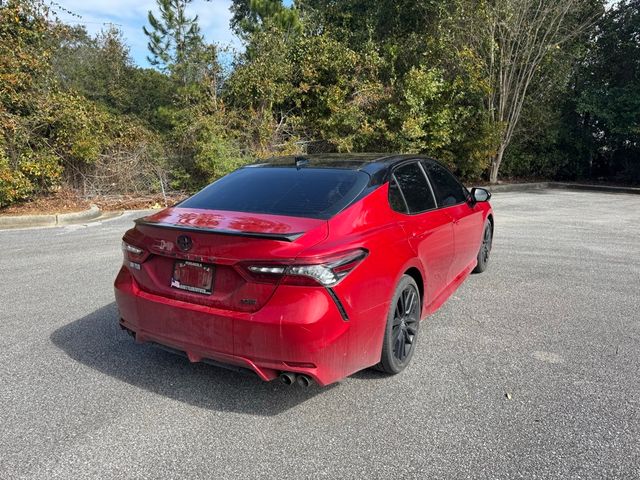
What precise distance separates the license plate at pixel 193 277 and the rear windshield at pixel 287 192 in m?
0.57

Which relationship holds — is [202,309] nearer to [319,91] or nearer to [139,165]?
[139,165]

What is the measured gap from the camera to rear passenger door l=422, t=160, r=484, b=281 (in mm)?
4508

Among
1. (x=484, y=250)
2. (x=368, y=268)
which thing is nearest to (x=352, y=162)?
(x=368, y=268)

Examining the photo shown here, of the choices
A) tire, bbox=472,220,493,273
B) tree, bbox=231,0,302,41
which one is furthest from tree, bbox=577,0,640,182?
tire, bbox=472,220,493,273

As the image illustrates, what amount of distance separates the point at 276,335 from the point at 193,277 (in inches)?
26.0

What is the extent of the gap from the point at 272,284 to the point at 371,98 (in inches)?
529

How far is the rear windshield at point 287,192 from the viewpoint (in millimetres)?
3258

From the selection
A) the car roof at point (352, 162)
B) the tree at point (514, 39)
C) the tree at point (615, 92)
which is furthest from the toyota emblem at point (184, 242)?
the tree at point (615, 92)

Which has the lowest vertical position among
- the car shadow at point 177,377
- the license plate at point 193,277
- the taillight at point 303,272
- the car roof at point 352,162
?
the car shadow at point 177,377

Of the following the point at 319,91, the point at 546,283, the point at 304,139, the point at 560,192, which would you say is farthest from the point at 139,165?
the point at 560,192

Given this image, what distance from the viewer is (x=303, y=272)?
268cm

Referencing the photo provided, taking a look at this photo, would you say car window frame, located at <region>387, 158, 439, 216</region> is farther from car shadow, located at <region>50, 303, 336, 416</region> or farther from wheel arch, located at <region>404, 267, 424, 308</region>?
car shadow, located at <region>50, 303, 336, 416</region>

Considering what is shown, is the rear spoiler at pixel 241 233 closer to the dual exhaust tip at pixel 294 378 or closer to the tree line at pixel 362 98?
the dual exhaust tip at pixel 294 378

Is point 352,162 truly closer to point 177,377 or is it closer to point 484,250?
point 177,377
